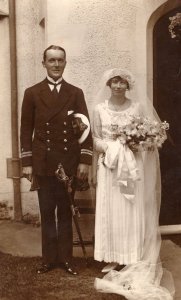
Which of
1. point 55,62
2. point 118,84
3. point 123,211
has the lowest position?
point 123,211

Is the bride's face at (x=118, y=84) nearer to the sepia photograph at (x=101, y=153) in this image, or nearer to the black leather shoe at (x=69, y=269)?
the sepia photograph at (x=101, y=153)

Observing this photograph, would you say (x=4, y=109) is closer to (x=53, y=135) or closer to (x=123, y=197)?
(x=53, y=135)

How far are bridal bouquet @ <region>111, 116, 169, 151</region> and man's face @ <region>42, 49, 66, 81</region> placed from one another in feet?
2.39

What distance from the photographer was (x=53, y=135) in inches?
205

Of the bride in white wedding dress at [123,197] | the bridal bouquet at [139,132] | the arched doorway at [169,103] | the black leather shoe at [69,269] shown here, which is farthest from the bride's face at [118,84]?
the black leather shoe at [69,269]

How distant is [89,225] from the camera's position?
638cm

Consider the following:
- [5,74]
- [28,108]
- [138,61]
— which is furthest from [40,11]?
[28,108]

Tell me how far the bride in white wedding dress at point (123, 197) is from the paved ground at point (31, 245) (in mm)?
310

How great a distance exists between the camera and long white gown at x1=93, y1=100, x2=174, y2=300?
5.14m

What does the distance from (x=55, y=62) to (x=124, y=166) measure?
116 cm

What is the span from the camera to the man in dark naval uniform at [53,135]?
205 inches

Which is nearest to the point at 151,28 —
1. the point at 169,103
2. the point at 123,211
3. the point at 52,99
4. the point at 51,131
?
the point at 169,103

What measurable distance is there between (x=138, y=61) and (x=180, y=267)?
2.40 m

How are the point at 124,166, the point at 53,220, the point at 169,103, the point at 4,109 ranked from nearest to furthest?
the point at 124,166 → the point at 53,220 → the point at 169,103 → the point at 4,109
